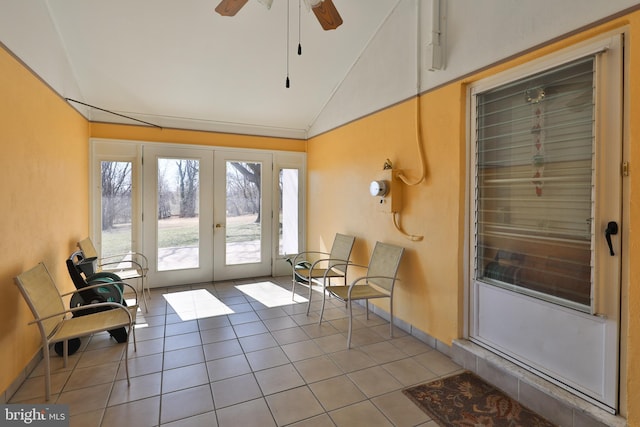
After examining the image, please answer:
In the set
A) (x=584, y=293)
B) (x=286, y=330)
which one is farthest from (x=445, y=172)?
(x=286, y=330)

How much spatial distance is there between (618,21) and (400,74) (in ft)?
5.69

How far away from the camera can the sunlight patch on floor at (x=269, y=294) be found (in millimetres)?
4082

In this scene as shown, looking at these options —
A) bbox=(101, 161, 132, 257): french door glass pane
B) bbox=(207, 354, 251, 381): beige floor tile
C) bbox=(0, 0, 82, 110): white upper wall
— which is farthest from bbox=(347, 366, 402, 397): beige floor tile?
bbox=(101, 161, 132, 257): french door glass pane

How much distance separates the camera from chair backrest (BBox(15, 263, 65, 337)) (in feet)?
6.75

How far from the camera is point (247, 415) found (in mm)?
1985

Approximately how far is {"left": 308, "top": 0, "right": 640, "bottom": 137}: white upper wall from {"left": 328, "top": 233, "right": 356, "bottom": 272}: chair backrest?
1538 millimetres

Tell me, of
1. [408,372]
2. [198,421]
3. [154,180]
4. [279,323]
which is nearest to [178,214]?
[154,180]

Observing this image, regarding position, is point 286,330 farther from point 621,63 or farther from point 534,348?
point 621,63

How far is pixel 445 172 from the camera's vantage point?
271cm

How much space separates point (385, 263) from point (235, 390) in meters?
1.82

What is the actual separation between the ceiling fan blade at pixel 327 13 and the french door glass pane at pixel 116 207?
3.39 m

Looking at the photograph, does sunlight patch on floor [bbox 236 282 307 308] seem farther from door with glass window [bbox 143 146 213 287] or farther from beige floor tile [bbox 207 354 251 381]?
beige floor tile [bbox 207 354 251 381]

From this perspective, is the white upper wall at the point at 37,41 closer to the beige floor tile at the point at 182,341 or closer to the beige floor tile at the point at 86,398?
the beige floor tile at the point at 86,398

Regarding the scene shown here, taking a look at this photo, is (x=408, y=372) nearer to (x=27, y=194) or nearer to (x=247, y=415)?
(x=247, y=415)
